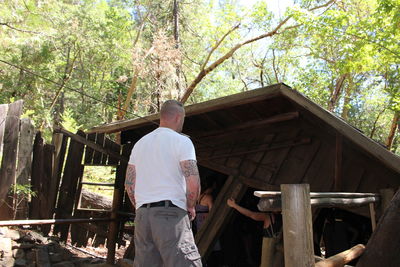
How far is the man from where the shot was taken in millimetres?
3025

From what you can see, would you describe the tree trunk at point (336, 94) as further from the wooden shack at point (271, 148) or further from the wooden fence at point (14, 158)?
the wooden fence at point (14, 158)

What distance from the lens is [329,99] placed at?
22.1m

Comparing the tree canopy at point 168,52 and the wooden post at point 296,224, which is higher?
the tree canopy at point 168,52

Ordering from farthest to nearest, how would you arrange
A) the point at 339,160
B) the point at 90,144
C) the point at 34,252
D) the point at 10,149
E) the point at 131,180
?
1. the point at 90,144
2. the point at 34,252
3. the point at 10,149
4. the point at 339,160
5. the point at 131,180

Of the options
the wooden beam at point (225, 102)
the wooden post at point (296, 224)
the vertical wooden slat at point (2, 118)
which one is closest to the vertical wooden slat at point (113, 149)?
the wooden beam at point (225, 102)

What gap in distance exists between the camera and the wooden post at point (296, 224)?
2.46 metres

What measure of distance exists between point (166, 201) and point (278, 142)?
4139 millimetres

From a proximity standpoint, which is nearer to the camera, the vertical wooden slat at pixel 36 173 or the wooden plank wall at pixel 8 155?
the wooden plank wall at pixel 8 155

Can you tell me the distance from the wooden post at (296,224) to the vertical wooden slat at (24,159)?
5.05 metres

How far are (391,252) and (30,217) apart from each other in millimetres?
5781

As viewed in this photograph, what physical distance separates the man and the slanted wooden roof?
101 inches

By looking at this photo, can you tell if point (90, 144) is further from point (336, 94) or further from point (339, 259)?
point (336, 94)

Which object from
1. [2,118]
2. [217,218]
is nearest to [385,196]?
[217,218]

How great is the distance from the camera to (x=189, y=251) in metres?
3.07
